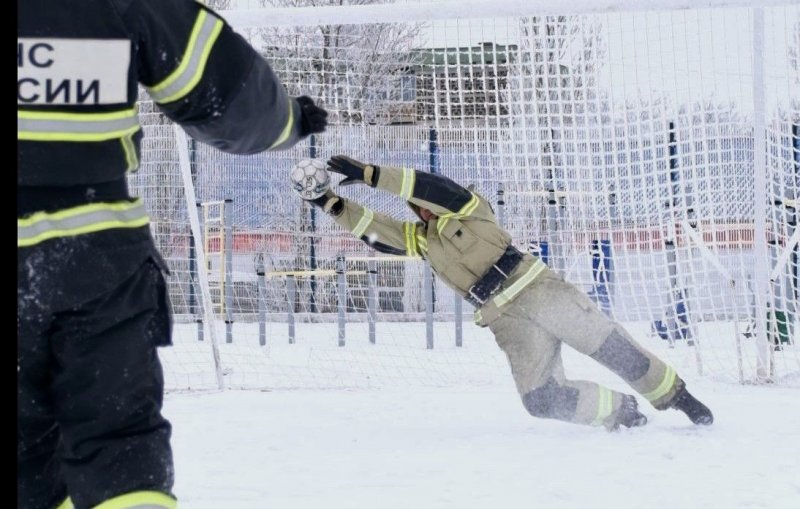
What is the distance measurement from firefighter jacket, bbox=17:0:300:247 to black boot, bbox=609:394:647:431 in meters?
3.14

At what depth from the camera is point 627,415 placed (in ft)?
14.8

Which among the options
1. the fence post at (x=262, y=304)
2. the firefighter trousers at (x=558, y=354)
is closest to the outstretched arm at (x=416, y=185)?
the firefighter trousers at (x=558, y=354)

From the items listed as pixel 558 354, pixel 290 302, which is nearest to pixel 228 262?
pixel 290 302

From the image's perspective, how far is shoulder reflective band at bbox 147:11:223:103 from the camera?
67.2 inches

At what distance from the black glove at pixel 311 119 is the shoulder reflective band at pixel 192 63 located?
34 centimetres

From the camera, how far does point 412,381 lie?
23.4 feet

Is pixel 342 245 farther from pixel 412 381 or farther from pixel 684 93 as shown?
pixel 684 93

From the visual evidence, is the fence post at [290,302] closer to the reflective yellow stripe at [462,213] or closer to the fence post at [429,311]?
the fence post at [429,311]

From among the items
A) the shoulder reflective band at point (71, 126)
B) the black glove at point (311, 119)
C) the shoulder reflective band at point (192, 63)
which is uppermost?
the shoulder reflective band at point (192, 63)

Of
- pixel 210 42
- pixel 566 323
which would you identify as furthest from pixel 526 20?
pixel 210 42

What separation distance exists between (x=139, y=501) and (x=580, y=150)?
4.84m

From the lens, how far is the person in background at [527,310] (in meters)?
4.48

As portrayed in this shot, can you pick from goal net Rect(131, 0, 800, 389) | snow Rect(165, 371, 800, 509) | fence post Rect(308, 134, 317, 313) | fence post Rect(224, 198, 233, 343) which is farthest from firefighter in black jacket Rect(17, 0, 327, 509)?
fence post Rect(308, 134, 317, 313)

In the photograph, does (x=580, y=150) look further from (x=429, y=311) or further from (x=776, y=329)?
(x=429, y=311)
